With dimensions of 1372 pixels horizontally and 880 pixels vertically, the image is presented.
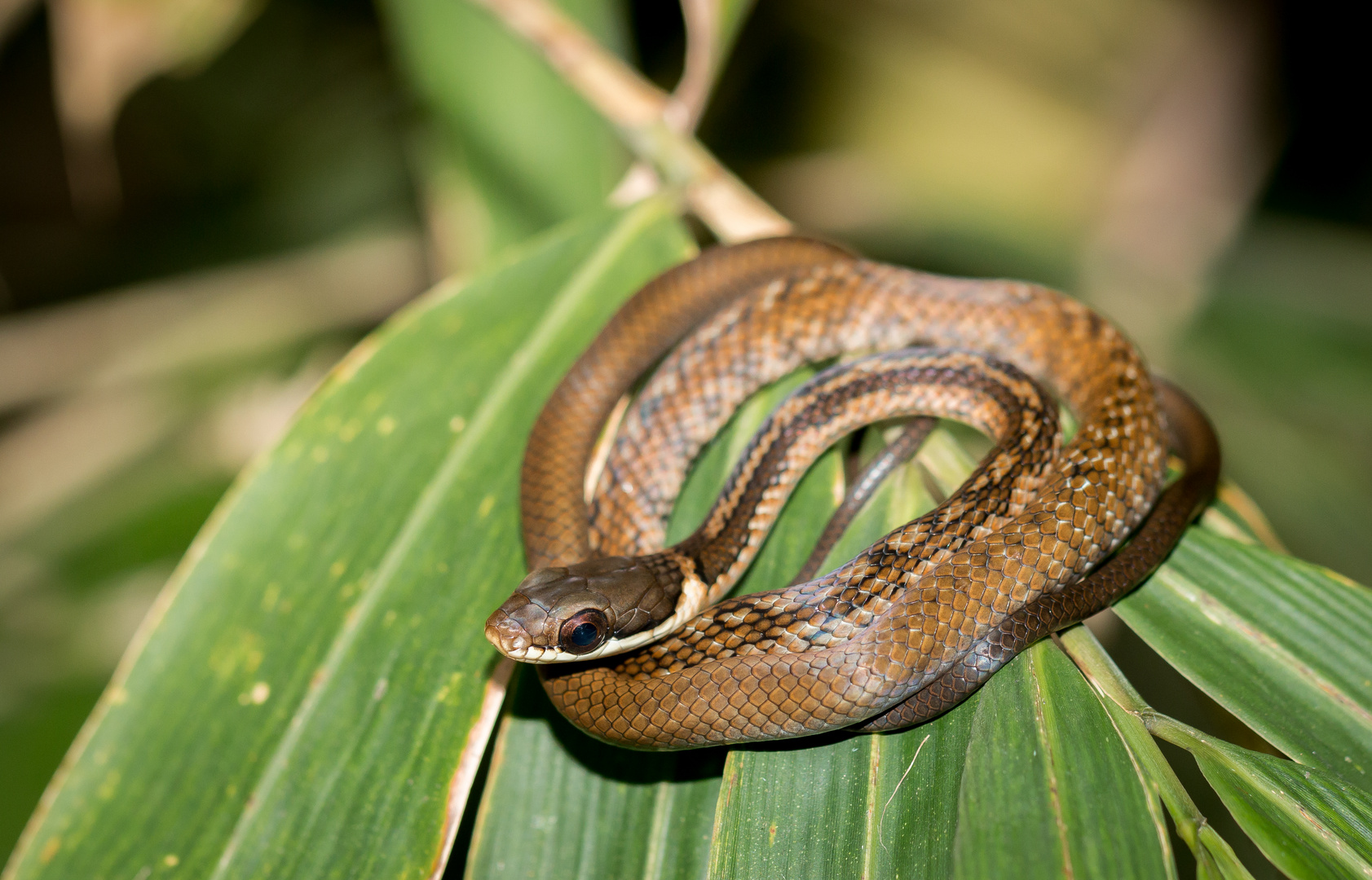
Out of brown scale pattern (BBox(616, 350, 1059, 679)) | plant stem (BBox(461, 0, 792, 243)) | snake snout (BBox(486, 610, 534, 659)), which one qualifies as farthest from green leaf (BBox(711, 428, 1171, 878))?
plant stem (BBox(461, 0, 792, 243))

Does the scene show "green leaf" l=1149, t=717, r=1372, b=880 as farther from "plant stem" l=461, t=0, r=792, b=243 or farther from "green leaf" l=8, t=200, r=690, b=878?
"plant stem" l=461, t=0, r=792, b=243

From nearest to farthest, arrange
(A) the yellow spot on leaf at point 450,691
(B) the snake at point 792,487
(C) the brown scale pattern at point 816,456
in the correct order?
(B) the snake at point 792,487 < (C) the brown scale pattern at point 816,456 < (A) the yellow spot on leaf at point 450,691

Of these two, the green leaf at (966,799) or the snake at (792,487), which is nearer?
the green leaf at (966,799)

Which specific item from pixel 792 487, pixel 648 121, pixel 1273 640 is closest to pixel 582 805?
pixel 792 487

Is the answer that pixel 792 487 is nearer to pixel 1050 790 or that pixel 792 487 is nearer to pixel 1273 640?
pixel 1050 790

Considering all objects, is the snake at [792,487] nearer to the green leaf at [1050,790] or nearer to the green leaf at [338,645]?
the green leaf at [1050,790]

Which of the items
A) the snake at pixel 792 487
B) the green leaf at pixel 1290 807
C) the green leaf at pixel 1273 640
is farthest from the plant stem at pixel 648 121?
the green leaf at pixel 1290 807
